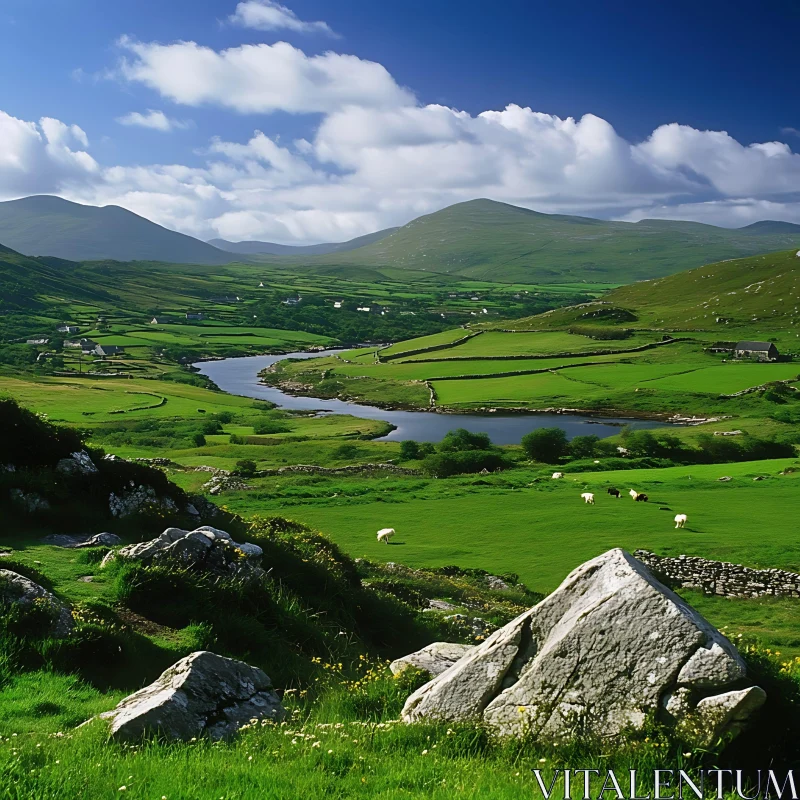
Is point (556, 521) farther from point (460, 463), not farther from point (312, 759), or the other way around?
point (312, 759)

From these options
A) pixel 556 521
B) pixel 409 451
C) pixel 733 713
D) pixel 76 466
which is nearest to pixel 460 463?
pixel 409 451

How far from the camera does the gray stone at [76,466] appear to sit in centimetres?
1869

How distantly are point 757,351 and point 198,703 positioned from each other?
530ft

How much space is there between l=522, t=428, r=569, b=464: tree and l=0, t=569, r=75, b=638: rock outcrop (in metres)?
69.2

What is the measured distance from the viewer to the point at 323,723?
8977 millimetres

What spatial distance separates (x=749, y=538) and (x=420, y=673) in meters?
32.2

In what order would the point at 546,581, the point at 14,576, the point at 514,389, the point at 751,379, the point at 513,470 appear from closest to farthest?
the point at 14,576 → the point at 546,581 → the point at 513,470 → the point at 751,379 → the point at 514,389

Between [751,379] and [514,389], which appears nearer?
A: [751,379]

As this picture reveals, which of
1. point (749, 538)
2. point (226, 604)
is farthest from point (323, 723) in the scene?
point (749, 538)

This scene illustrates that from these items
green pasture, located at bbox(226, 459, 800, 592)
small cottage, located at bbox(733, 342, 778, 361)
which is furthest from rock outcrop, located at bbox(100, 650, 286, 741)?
small cottage, located at bbox(733, 342, 778, 361)

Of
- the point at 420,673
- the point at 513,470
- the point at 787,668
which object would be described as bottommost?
the point at 513,470

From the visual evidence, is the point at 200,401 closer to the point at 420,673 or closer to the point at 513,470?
the point at 513,470

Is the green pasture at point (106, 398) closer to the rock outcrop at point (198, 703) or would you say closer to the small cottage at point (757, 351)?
the rock outcrop at point (198, 703)

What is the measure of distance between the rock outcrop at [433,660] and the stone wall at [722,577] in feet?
72.1
